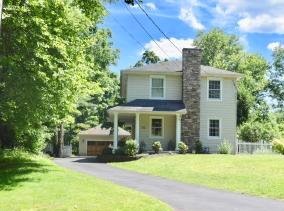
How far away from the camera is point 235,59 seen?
233 ft

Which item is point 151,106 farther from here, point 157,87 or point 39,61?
point 39,61

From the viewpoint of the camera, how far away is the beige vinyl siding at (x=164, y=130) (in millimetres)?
39406

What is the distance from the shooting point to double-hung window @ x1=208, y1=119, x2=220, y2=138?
131 feet

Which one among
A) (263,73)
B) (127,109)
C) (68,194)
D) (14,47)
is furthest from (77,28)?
(263,73)

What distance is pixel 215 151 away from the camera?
39500 mm

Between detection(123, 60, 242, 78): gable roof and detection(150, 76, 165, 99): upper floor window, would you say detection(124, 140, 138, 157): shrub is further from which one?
detection(123, 60, 242, 78): gable roof

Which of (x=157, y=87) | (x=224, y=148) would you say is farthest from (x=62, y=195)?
(x=157, y=87)

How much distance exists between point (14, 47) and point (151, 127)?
20254mm

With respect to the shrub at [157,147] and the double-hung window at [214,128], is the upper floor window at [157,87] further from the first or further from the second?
the shrub at [157,147]

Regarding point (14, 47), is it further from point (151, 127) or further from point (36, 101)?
point (151, 127)

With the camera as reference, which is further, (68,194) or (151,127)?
(151,127)

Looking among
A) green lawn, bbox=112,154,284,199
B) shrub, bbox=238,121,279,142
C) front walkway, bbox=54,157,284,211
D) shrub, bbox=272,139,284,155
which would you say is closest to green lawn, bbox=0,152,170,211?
front walkway, bbox=54,157,284,211

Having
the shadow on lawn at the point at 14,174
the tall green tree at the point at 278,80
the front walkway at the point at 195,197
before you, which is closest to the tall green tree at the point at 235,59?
the tall green tree at the point at 278,80

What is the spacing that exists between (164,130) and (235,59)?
34402 millimetres
